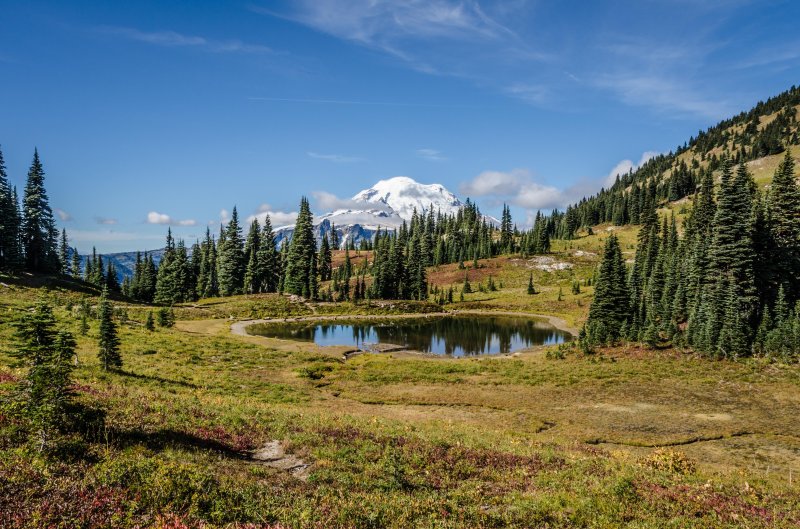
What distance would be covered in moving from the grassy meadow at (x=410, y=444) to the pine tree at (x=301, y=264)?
5501 centimetres

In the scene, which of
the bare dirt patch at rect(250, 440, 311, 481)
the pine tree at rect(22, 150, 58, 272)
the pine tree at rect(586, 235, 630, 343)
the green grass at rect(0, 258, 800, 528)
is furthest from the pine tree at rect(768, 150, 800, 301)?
the pine tree at rect(22, 150, 58, 272)

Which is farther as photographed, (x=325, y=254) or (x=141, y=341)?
(x=325, y=254)

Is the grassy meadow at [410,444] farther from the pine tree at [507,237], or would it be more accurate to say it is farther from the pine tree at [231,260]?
the pine tree at [507,237]

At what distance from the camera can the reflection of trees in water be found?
233 ft

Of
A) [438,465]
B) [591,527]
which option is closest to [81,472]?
[438,465]

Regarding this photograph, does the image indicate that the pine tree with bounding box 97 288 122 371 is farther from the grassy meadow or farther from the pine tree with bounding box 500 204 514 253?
the pine tree with bounding box 500 204 514 253

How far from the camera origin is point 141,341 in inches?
1949

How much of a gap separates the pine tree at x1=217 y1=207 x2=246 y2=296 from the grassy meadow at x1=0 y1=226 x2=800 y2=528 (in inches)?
2263

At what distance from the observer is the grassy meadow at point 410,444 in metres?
10.5

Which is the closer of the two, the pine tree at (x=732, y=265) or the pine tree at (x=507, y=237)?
the pine tree at (x=732, y=265)

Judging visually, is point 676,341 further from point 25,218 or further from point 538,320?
point 25,218

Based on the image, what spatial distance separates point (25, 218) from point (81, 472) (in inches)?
3749

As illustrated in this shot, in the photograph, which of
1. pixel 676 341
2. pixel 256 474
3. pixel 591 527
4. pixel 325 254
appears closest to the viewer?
pixel 591 527

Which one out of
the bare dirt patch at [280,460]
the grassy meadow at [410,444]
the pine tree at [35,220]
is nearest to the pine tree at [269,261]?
the pine tree at [35,220]
